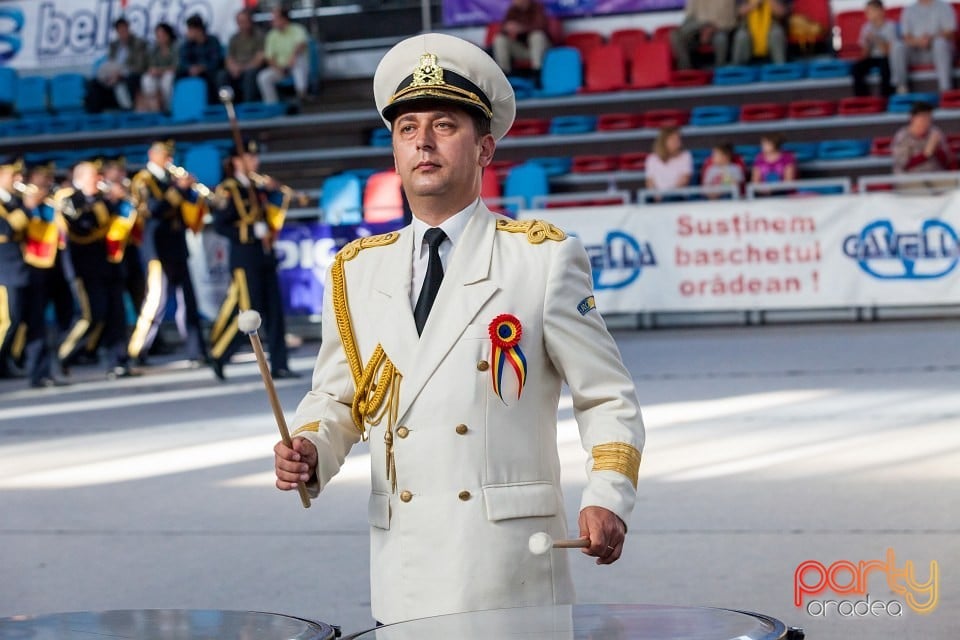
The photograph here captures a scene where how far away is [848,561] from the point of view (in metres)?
5.71

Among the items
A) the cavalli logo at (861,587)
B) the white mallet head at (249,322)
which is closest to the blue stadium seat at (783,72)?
the cavalli logo at (861,587)

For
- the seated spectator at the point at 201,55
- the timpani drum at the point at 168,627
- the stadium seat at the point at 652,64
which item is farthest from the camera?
the seated spectator at the point at 201,55

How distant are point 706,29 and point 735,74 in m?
0.78

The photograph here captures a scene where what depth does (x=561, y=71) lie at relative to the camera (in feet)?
69.6

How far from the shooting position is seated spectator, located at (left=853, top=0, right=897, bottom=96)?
19.2 meters

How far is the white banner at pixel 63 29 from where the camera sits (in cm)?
2423

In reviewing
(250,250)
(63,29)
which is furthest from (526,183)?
(63,29)

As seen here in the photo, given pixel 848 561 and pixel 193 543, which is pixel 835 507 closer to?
pixel 848 561

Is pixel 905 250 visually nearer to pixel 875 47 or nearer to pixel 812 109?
pixel 812 109

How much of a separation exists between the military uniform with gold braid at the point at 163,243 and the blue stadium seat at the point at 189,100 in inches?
287

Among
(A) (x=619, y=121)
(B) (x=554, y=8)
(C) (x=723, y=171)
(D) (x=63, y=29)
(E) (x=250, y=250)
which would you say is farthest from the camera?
(D) (x=63, y=29)

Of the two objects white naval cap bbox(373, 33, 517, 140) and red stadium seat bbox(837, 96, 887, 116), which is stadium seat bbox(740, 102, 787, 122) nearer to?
red stadium seat bbox(837, 96, 887, 116)

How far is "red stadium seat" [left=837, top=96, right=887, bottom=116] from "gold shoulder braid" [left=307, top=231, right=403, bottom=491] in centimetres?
1721

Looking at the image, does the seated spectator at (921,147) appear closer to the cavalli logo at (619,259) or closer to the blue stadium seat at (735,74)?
the cavalli logo at (619,259)
